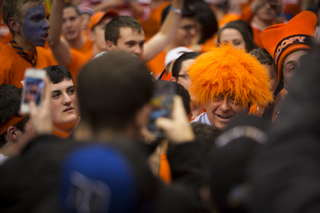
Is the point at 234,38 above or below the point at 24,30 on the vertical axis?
below

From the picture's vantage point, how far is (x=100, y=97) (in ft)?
3.59

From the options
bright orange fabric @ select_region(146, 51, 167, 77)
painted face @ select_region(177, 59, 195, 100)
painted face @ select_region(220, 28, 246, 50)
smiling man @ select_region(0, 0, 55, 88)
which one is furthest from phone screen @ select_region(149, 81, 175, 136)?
bright orange fabric @ select_region(146, 51, 167, 77)

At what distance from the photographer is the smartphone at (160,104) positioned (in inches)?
53.1

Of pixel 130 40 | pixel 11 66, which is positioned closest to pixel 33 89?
pixel 11 66

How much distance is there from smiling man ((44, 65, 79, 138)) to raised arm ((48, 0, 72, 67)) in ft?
2.16

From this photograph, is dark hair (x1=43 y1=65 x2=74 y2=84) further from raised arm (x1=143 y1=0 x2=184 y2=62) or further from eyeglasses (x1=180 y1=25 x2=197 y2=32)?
eyeglasses (x1=180 y1=25 x2=197 y2=32)

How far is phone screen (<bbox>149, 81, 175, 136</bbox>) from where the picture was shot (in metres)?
1.35

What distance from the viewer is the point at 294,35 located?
315 cm

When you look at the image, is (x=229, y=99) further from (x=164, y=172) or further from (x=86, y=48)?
(x=86, y=48)

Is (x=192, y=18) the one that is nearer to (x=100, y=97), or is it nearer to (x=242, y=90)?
(x=242, y=90)

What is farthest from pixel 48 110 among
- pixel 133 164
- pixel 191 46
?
pixel 191 46

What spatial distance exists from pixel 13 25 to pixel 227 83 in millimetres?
2188

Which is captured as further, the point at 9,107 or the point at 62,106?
the point at 62,106

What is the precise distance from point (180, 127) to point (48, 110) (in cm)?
56
